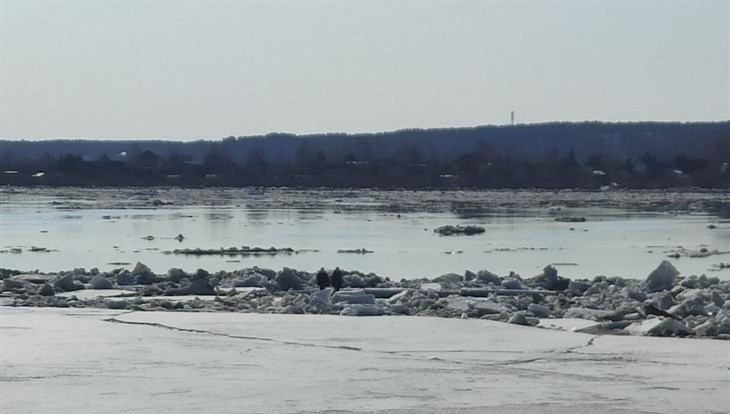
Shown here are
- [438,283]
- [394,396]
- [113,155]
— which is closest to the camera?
[394,396]

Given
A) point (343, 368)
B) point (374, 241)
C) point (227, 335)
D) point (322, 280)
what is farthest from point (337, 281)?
point (374, 241)

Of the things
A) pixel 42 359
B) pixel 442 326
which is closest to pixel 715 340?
pixel 442 326

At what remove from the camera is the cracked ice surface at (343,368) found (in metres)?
6.99

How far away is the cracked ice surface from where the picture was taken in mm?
6992

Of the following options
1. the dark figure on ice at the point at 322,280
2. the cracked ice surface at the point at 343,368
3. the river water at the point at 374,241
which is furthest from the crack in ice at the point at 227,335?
the river water at the point at 374,241

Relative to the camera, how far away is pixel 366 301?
12.6 meters

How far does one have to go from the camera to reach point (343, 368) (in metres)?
8.22

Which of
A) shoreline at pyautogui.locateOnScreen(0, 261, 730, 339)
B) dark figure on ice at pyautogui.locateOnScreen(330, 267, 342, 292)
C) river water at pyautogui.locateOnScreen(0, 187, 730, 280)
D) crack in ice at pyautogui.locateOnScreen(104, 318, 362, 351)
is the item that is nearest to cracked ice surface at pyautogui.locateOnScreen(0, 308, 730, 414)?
crack in ice at pyautogui.locateOnScreen(104, 318, 362, 351)

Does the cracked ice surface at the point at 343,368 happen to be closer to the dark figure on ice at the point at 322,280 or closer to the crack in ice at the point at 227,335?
the crack in ice at the point at 227,335

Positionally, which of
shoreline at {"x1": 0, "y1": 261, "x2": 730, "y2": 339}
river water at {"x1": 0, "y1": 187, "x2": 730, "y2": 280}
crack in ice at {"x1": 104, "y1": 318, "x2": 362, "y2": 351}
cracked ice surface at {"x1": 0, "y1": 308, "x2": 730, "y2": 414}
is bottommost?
river water at {"x1": 0, "y1": 187, "x2": 730, "y2": 280}

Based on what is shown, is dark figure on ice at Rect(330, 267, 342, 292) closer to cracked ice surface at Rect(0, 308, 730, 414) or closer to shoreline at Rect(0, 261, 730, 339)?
shoreline at Rect(0, 261, 730, 339)

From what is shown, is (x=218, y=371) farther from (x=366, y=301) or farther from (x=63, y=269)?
(x=63, y=269)

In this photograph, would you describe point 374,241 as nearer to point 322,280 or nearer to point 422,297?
point 322,280

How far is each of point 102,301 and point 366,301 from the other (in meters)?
2.84
